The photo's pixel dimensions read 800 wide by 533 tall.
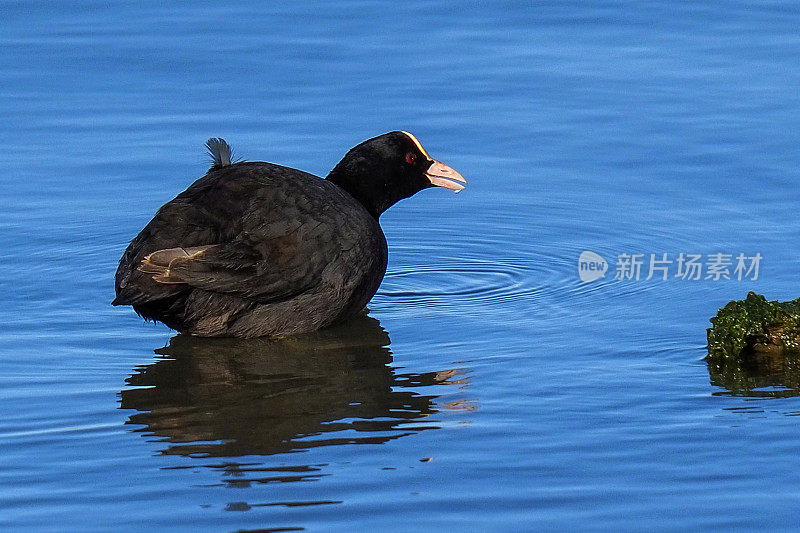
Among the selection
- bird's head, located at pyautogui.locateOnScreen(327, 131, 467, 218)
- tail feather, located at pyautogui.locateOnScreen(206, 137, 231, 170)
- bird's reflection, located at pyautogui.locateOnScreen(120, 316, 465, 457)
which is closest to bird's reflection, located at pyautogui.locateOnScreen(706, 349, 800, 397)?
bird's reflection, located at pyautogui.locateOnScreen(120, 316, 465, 457)

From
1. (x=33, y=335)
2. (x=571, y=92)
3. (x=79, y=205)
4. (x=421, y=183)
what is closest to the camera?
(x=33, y=335)

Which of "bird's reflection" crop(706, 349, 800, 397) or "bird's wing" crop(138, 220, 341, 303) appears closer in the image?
"bird's reflection" crop(706, 349, 800, 397)

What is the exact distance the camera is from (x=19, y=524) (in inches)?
211

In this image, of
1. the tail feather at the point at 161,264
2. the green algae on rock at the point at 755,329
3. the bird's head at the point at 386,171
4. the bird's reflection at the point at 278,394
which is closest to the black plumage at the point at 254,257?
the tail feather at the point at 161,264

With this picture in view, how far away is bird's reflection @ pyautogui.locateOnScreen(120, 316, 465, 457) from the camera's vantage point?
6363 mm

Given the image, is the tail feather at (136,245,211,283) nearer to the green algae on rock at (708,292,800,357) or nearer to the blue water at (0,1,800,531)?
the blue water at (0,1,800,531)

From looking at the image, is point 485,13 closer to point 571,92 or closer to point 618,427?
point 571,92

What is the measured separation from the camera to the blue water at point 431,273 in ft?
18.7

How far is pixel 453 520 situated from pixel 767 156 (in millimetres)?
6011

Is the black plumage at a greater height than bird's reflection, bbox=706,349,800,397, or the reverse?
the black plumage

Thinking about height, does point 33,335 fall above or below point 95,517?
above

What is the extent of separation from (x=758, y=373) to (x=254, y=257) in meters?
2.69

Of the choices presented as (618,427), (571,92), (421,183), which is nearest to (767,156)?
(571,92)

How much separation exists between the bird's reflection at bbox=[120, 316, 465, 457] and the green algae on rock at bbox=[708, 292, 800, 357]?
1.35 meters
